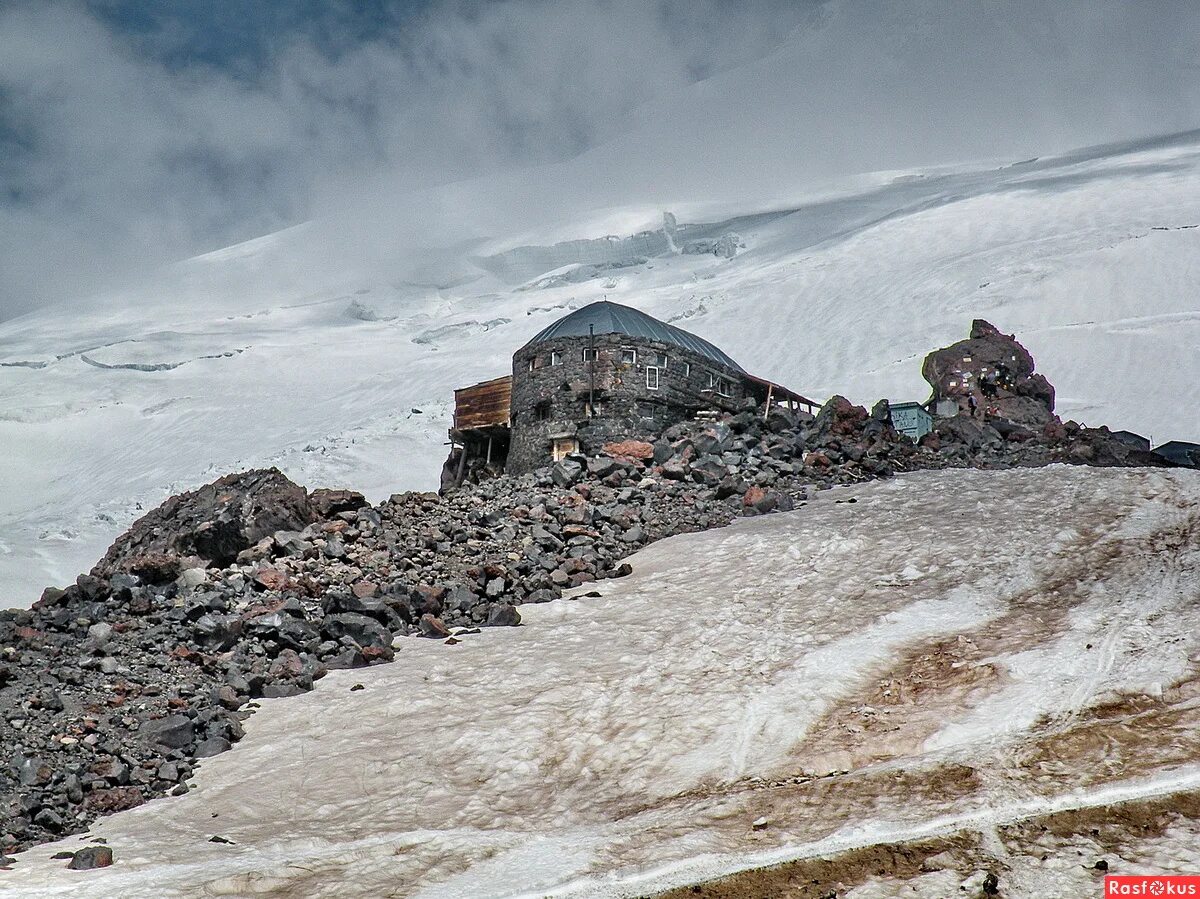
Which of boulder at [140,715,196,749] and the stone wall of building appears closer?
boulder at [140,715,196,749]

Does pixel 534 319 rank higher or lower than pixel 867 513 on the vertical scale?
higher

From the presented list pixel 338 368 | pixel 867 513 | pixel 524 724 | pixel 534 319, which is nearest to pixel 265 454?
pixel 338 368

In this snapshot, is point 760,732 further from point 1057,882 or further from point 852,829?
point 1057,882

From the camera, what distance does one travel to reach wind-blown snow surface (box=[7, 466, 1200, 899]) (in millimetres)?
9180

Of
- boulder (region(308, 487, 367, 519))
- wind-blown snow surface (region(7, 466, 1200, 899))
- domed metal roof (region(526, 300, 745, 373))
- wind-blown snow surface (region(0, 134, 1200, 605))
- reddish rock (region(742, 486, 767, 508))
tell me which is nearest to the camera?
wind-blown snow surface (region(7, 466, 1200, 899))

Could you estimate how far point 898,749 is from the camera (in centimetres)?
1108

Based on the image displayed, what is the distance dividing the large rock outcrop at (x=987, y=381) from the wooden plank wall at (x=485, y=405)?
17.5 meters

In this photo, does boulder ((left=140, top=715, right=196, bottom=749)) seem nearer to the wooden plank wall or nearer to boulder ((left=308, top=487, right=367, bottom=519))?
boulder ((left=308, top=487, right=367, bottom=519))

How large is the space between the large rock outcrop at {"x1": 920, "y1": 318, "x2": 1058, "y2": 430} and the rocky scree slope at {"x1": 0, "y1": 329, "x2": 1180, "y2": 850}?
266 inches

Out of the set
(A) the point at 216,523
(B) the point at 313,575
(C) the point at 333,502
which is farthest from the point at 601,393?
(B) the point at 313,575

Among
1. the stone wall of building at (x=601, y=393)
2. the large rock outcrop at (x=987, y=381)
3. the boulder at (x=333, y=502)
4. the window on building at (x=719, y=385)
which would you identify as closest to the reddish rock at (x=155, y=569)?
the boulder at (x=333, y=502)

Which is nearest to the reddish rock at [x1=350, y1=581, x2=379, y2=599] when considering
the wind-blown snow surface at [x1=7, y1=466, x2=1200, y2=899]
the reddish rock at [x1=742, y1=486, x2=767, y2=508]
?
the wind-blown snow surface at [x1=7, y1=466, x2=1200, y2=899]

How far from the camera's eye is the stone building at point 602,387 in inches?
1379

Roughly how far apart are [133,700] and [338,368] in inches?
5302
